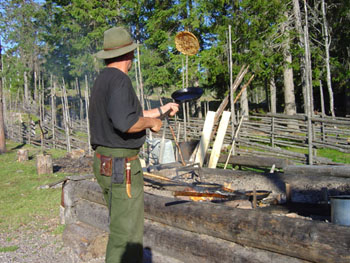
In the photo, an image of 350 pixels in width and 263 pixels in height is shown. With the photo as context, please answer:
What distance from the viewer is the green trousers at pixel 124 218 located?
7.99 feet

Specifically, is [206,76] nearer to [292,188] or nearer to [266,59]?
[266,59]

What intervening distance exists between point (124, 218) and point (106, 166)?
14.9 inches

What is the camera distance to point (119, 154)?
246cm

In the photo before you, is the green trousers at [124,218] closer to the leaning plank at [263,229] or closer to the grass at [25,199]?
the leaning plank at [263,229]

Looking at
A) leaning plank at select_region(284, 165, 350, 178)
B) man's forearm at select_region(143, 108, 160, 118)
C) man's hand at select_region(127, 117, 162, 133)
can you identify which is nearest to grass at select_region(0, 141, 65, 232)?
man's forearm at select_region(143, 108, 160, 118)

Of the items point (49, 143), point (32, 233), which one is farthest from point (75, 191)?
point (49, 143)

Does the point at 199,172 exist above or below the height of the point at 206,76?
below

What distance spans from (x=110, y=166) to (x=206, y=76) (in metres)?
13.6

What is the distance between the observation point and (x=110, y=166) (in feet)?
8.04

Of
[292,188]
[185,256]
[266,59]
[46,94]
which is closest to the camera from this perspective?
[185,256]

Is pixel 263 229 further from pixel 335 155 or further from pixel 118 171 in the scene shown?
pixel 335 155

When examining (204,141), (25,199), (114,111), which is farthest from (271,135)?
(114,111)

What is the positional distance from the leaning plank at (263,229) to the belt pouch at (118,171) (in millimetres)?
797

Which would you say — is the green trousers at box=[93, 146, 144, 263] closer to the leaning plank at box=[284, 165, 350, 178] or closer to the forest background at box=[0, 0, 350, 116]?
the leaning plank at box=[284, 165, 350, 178]
